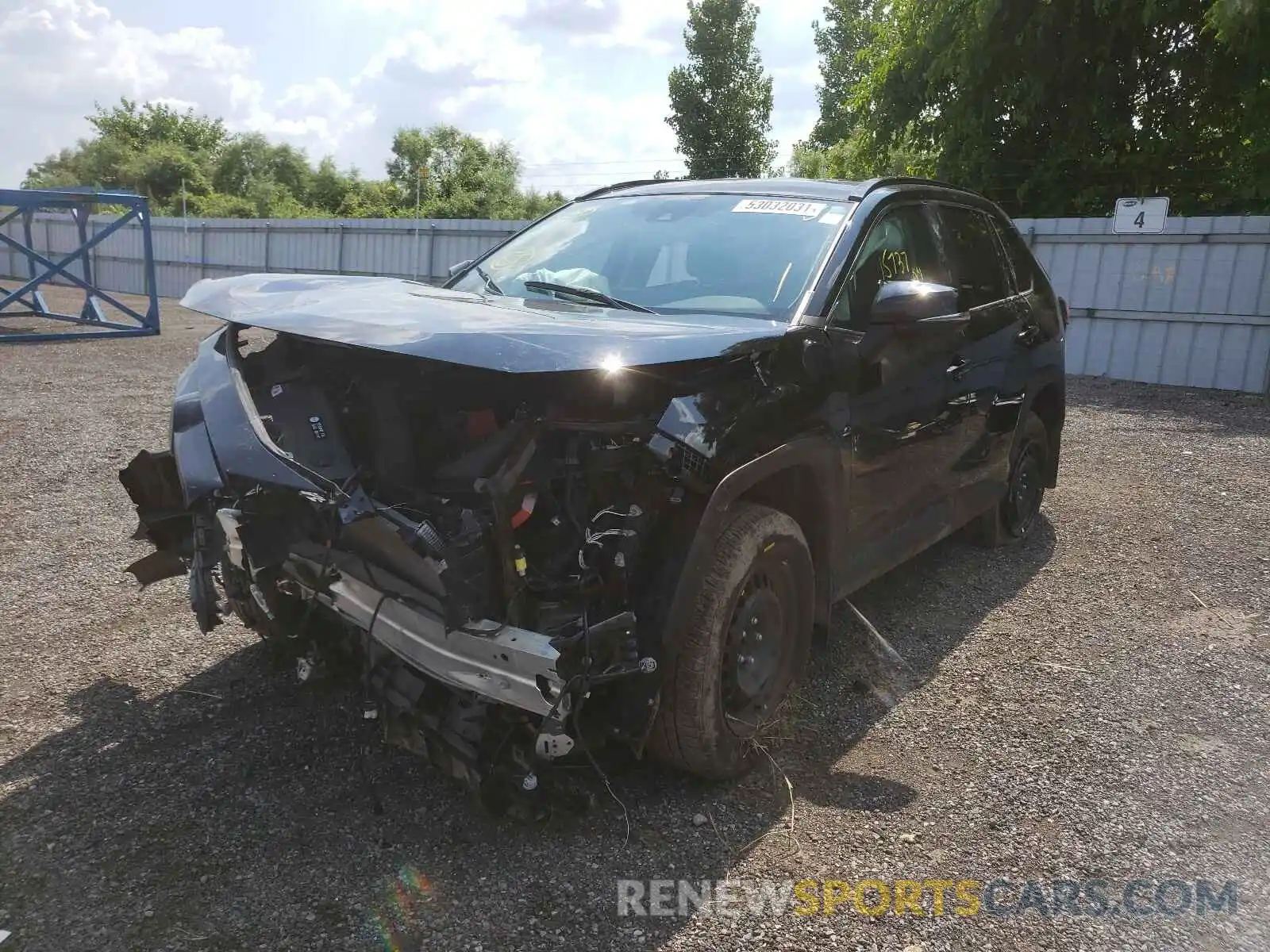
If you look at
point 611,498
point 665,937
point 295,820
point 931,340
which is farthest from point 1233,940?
point 295,820

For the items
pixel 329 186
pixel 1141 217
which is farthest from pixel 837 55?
pixel 1141 217

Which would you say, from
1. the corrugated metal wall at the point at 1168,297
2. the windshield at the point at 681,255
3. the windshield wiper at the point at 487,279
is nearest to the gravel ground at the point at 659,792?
the windshield at the point at 681,255

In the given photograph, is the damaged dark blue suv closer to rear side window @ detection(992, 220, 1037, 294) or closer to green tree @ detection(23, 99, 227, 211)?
rear side window @ detection(992, 220, 1037, 294)

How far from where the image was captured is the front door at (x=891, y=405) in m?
3.39

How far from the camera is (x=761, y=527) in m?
2.94

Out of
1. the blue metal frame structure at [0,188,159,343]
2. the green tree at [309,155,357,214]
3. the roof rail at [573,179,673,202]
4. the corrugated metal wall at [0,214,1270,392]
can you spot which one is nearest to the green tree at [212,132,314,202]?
the green tree at [309,155,357,214]

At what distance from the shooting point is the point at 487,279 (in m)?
4.13

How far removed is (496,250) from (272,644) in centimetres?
211

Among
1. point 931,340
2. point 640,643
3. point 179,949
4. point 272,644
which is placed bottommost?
point 179,949

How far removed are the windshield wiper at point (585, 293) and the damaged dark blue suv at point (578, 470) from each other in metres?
0.02

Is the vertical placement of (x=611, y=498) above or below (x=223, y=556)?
above

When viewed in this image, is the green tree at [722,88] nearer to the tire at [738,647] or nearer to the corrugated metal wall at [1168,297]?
the corrugated metal wall at [1168,297]

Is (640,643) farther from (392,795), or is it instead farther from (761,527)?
(392,795)

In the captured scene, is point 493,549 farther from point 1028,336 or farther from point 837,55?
point 837,55
